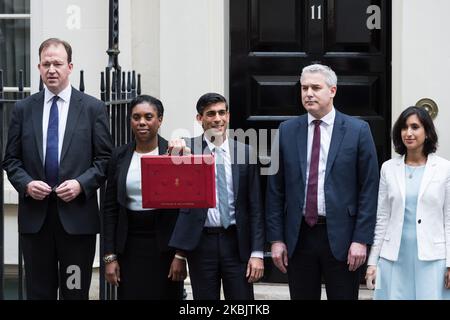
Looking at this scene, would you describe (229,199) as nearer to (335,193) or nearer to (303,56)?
(335,193)

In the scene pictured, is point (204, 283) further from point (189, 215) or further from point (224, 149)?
point (224, 149)

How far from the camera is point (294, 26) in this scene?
881cm

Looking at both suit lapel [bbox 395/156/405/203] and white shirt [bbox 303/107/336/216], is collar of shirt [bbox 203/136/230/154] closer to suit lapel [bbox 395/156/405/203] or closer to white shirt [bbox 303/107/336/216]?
white shirt [bbox 303/107/336/216]

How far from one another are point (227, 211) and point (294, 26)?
2.86 m

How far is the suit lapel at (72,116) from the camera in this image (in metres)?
6.61

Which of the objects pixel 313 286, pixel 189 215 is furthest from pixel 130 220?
pixel 313 286

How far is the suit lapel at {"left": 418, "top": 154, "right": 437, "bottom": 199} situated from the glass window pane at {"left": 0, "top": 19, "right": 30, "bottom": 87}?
4.19 metres

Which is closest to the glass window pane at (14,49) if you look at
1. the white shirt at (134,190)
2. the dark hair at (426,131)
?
the white shirt at (134,190)

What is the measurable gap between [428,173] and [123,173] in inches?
73.5

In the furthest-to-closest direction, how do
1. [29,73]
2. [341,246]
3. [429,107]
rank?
[29,73] < [429,107] < [341,246]

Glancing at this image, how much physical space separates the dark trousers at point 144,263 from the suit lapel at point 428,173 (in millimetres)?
1588

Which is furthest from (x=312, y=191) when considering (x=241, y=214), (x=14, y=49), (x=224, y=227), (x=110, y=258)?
(x=14, y=49)

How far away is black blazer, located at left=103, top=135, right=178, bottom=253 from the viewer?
6562mm

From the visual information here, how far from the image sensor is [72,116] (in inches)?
263
